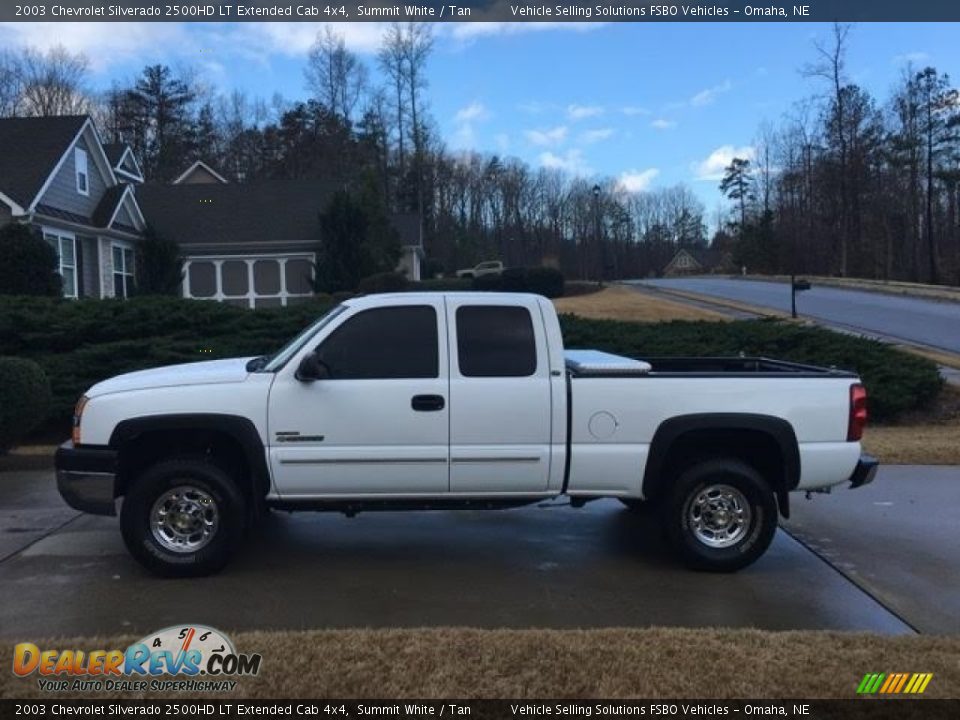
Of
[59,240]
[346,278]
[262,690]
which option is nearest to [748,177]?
[346,278]

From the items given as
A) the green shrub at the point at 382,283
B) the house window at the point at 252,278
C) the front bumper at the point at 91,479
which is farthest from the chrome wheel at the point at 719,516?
the house window at the point at 252,278

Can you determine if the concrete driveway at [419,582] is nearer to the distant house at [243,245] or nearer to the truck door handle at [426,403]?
the truck door handle at [426,403]

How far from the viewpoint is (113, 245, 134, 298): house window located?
2770 cm

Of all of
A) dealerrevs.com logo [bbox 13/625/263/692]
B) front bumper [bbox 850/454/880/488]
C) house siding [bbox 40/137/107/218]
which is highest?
house siding [bbox 40/137/107/218]

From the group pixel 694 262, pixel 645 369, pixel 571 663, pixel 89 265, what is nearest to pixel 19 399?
pixel 645 369

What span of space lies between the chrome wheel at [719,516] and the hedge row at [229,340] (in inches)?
252

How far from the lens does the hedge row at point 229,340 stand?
1196cm

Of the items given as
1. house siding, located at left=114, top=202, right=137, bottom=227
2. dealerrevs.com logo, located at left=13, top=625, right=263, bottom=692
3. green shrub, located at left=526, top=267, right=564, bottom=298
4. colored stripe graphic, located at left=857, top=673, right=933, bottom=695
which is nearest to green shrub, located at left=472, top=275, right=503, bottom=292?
green shrub, located at left=526, top=267, right=564, bottom=298

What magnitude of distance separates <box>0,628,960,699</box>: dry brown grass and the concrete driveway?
0.37 meters

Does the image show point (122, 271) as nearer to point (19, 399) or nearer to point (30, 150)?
point (30, 150)

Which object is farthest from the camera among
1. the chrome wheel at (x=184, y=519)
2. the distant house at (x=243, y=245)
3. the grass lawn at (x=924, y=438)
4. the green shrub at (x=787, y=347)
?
the distant house at (x=243, y=245)

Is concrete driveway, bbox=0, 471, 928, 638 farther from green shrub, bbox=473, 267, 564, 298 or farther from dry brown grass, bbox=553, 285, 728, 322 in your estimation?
green shrub, bbox=473, 267, 564, 298

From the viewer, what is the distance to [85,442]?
5.57m

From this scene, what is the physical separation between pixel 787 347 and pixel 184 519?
1051 cm
